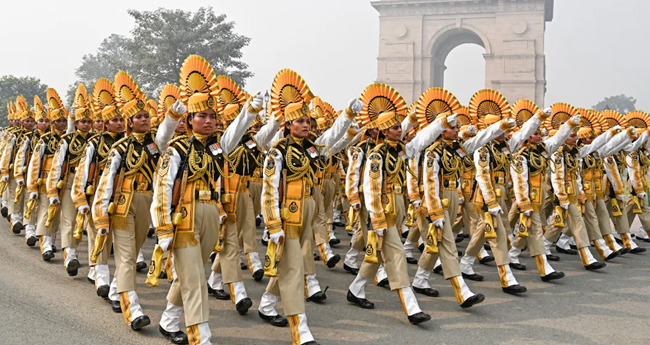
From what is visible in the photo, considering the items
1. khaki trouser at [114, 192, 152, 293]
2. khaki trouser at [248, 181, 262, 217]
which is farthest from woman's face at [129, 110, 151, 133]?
khaki trouser at [248, 181, 262, 217]

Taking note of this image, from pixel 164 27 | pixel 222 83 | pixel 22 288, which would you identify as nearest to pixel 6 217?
pixel 22 288

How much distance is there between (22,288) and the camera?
6.82m

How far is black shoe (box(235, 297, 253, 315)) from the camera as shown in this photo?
5.89m

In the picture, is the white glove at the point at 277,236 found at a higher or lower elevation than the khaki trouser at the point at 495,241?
higher

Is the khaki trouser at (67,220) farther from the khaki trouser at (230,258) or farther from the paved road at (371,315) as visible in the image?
the khaki trouser at (230,258)

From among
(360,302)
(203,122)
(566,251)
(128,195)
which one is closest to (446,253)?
(360,302)

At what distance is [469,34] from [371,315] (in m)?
41.8

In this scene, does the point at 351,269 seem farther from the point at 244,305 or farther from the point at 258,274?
the point at 244,305

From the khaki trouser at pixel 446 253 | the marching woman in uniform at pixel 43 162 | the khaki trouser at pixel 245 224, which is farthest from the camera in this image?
the marching woman in uniform at pixel 43 162

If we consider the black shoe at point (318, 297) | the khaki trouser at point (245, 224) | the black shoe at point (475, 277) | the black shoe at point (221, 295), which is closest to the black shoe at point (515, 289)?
the black shoe at point (475, 277)

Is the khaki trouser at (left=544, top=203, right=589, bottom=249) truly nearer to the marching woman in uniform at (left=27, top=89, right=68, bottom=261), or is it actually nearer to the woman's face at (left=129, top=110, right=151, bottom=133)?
the woman's face at (left=129, top=110, right=151, bottom=133)

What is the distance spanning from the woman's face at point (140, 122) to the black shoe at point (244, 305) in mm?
2200

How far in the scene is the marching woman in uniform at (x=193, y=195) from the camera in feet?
15.3

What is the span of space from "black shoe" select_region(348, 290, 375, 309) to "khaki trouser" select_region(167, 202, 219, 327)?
216cm
